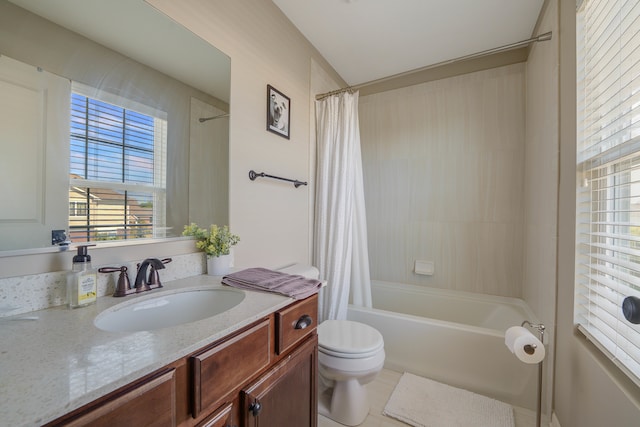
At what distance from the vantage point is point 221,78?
4.63 feet

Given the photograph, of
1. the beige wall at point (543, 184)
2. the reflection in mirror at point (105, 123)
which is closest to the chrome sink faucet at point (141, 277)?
the reflection in mirror at point (105, 123)

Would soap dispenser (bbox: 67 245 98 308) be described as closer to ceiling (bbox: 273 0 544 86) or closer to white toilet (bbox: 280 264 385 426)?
white toilet (bbox: 280 264 385 426)

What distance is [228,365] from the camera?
74 cm

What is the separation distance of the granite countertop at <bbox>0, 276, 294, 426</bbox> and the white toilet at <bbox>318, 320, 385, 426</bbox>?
2.67 ft

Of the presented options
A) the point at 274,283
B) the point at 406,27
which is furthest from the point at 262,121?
the point at 406,27

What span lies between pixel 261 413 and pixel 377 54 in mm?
2569

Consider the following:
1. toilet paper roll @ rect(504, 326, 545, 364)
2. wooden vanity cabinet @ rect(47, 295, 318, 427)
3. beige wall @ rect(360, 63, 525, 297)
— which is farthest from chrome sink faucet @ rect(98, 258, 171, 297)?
beige wall @ rect(360, 63, 525, 297)

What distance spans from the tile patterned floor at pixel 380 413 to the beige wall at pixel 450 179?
955 millimetres

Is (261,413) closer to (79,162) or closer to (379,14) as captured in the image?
(79,162)

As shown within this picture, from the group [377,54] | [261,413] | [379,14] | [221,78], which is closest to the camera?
[261,413]

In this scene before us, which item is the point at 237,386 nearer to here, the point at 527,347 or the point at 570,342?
the point at 527,347

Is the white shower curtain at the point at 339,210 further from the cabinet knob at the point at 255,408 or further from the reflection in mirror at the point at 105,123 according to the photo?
the cabinet knob at the point at 255,408

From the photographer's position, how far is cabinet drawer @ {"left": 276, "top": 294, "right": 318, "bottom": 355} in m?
0.95

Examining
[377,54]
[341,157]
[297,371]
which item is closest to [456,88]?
[377,54]
